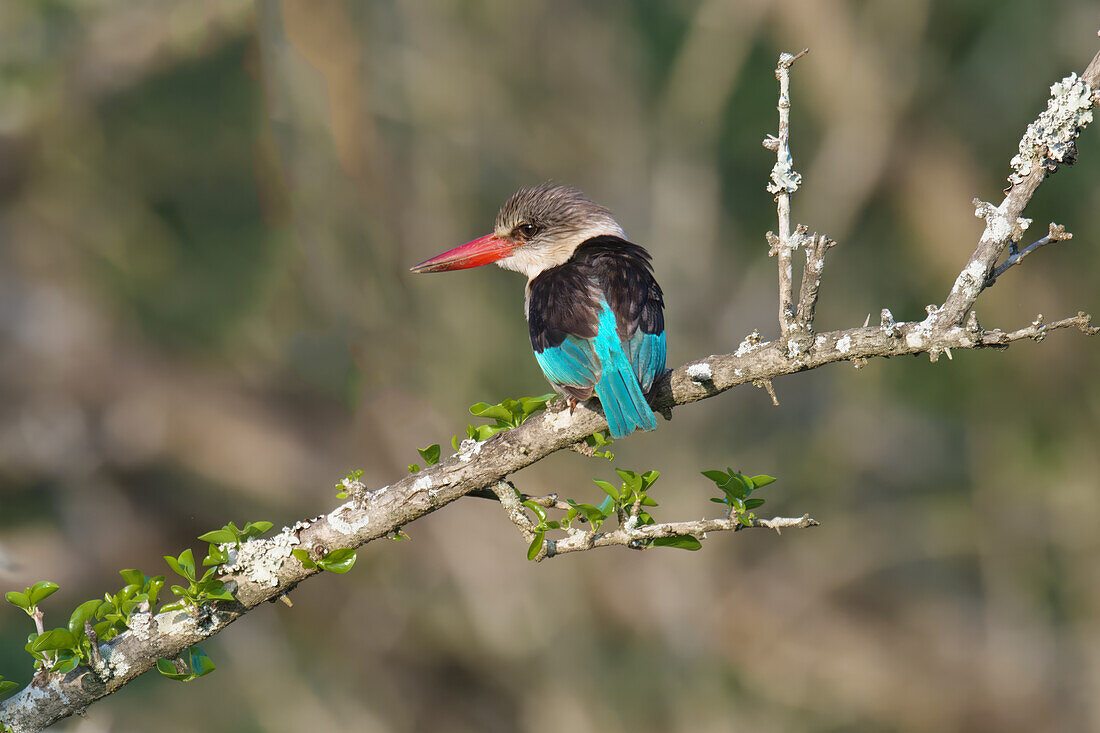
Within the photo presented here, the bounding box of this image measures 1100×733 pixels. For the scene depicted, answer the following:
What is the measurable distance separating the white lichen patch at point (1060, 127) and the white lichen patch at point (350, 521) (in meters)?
1.19

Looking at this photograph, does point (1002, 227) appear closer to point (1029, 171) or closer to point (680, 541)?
point (1029, 171)

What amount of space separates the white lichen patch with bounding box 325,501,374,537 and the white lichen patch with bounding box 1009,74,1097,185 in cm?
119

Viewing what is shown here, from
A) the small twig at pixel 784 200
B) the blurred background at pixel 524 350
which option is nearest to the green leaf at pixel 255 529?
the small twig at pixel 784 200

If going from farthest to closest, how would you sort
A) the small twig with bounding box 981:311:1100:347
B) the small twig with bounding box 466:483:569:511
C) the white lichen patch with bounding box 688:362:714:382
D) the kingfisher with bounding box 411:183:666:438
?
the kingfisher with bounding box 411:183:666:438 → the white lichen patch with bounding box 688:362:714:382 → the small twig with bounding box 466:483:569:511 → the small twig with bounding box 981:311:1100:347

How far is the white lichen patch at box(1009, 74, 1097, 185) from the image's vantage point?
5.78ft

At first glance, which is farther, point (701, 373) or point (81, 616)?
point (701, 373)

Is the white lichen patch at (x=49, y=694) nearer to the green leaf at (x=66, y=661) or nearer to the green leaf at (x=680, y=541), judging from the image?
the green leaf at (x=66, y=661)

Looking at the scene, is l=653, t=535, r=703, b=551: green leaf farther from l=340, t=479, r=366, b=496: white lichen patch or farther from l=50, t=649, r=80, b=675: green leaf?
l=50, t=649, r=80, b=675: green leaf

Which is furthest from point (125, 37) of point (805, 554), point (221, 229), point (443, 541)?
point (805, 554)

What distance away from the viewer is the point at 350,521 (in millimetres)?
1843

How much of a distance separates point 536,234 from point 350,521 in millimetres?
1723

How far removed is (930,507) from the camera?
862cm

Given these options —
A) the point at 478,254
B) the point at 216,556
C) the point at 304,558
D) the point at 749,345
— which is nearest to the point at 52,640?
the point at 216,556

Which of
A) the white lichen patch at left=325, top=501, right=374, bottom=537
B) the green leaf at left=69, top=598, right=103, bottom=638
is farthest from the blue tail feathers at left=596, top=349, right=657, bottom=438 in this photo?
the green leaf at left=69, top=598, right=103, bottom=638
